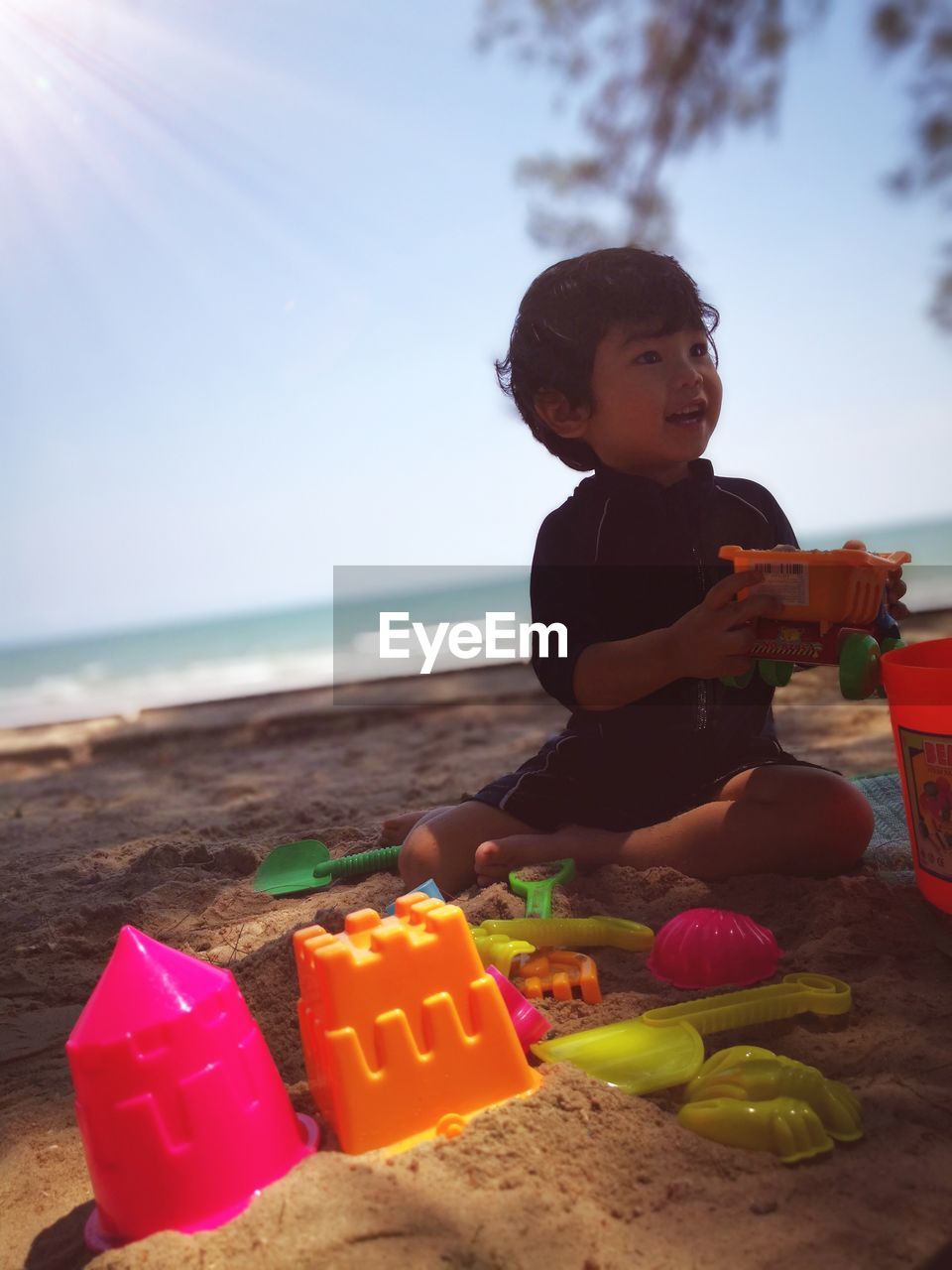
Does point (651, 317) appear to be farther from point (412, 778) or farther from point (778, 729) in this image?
point (778, 729)

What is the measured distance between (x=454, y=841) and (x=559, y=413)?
0.79 meters

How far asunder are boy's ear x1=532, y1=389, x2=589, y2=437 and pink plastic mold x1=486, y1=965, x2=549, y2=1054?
1.04 meters

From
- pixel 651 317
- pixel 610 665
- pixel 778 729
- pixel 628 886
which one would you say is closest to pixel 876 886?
pixel 628 886

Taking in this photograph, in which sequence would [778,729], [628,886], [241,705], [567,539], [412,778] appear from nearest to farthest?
1. [628,886]
2. [567,539]
3. [412,778]
4. [778,729]
5. [241,705]

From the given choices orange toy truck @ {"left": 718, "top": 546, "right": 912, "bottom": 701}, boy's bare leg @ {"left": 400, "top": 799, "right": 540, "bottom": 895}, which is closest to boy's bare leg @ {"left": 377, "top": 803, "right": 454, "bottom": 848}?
boy's bare leg @ {"left": 400, "top": 799, "right": 540, "bottom": 895}

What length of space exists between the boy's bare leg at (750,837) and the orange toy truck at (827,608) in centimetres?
25

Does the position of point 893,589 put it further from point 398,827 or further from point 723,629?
point 398,827

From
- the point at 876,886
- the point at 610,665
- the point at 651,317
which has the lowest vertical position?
the point at 876,886

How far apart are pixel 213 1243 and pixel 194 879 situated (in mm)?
1200

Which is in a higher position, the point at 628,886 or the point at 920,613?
the point at 920,613

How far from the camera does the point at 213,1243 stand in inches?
30.9

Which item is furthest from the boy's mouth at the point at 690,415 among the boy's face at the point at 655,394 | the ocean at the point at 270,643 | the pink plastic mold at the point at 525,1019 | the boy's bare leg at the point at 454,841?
the ocean at the point at 270,643

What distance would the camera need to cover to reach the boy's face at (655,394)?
1.68 meters

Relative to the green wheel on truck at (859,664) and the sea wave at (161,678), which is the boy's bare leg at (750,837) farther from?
the sea wave at (161,678)
